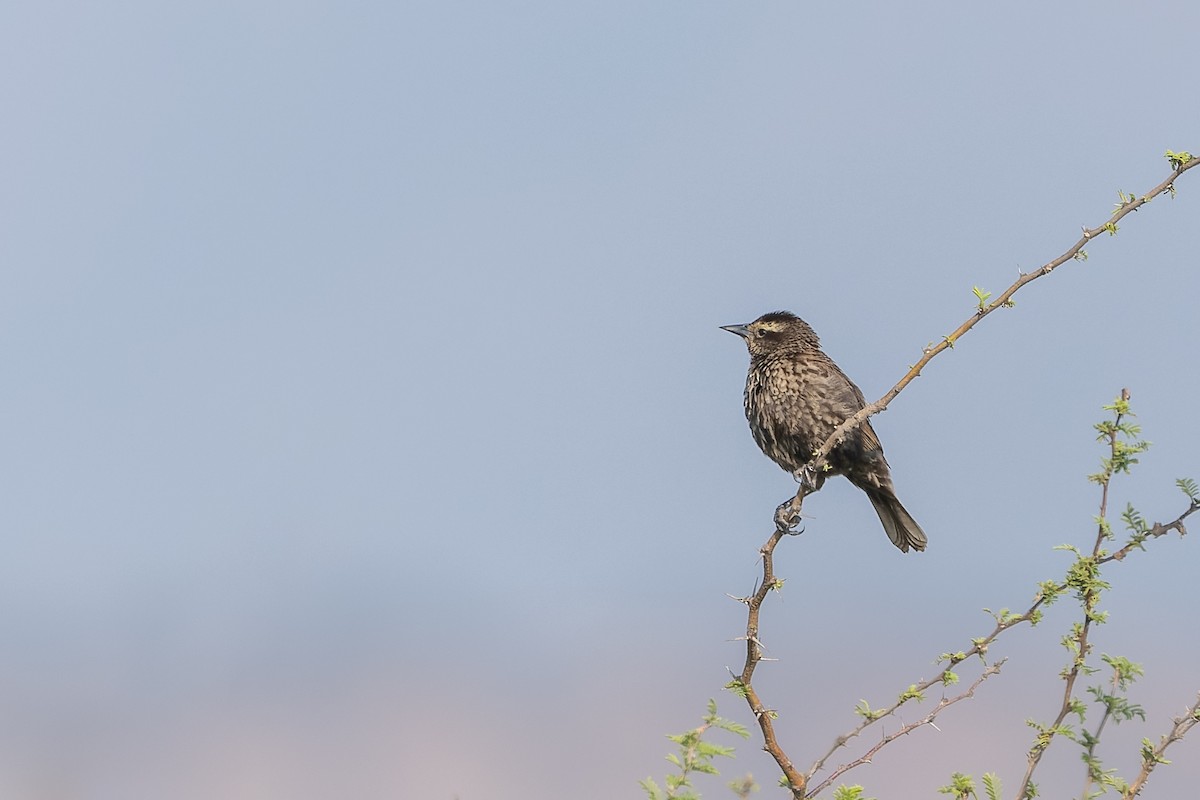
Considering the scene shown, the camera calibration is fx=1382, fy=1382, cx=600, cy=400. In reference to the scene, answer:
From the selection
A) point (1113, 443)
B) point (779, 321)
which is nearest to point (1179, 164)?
point (1113, 443)

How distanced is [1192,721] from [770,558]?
5.03ft

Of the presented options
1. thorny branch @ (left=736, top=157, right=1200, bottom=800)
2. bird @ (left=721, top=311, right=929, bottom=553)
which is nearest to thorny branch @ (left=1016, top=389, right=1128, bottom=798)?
thorny branch @ (left=736, top=157, right=1200, bottom=800)

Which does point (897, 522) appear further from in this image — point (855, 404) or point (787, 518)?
point (787, 518)

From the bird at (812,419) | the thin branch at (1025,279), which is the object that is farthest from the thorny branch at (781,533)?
the bird at (812,419)

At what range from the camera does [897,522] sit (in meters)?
8.71

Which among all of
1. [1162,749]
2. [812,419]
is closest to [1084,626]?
[1162,749]

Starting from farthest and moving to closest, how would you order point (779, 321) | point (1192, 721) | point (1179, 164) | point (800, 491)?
point (779, 321)
point (800, 491)
point (1179, 164)
point (1192, 721)

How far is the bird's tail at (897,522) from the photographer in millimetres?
8656

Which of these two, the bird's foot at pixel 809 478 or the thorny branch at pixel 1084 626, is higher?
the bird's foot at pixel 809 478

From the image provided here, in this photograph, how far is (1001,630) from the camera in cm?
464

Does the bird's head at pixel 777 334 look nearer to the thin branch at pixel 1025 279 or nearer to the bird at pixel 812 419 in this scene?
the bird at pixel 812 419

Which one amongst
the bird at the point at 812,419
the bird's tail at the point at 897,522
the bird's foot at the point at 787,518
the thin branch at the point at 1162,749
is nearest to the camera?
the thin branch at the point at 1162,749

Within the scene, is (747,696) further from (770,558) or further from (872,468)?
(872,468)

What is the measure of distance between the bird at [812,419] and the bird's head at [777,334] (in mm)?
10
